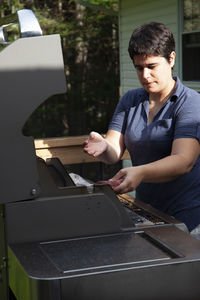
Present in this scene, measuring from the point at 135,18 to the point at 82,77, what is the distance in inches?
384

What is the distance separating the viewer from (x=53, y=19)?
18031mm

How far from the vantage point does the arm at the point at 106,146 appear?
2.49m

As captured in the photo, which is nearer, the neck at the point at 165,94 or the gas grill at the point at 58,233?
the gas grill at the point at 58,233

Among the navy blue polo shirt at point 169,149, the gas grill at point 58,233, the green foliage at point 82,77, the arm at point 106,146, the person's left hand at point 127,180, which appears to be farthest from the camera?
the green foliage at point 82,77

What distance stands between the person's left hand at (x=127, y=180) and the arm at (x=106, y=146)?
47 cm

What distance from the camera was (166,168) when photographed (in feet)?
7.06

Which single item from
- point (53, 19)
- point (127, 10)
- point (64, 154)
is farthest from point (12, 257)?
point (53, 19)

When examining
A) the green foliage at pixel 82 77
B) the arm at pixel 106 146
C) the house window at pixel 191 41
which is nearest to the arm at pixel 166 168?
the arm at pixel 106 146

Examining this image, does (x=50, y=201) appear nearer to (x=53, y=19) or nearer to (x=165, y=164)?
(x=165, y=164)

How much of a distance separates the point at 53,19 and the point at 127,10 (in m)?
8.13

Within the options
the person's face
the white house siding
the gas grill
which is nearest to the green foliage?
the white house siding

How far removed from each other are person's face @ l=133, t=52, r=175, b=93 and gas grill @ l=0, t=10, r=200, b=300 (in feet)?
2.27

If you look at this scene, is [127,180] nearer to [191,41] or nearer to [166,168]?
[166,168]

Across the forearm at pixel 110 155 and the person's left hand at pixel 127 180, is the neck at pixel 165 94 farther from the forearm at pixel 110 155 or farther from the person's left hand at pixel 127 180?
the person's left hand at pixel 127 180
